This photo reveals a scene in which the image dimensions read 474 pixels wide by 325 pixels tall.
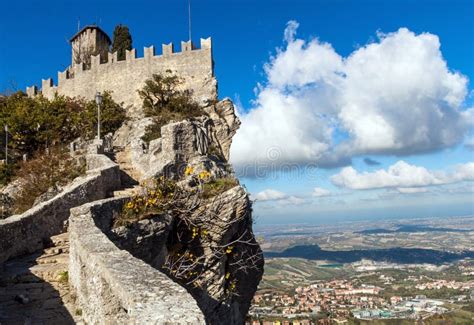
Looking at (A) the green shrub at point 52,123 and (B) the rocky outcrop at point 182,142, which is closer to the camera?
(B) the rocky outcrop at point 182,142

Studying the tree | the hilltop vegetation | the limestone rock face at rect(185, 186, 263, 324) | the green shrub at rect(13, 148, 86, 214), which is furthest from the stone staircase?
the tree

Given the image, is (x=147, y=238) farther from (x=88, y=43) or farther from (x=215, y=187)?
(x=88, y=43)

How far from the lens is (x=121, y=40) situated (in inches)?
1391

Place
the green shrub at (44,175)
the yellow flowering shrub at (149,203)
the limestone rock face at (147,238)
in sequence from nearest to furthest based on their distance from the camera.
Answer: the limestone rock face at (147,238) < the yellow flowering shrub at (149,203) < the green shrub at (44,175)

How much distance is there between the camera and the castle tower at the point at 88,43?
35.2m

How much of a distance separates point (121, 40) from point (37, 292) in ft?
105

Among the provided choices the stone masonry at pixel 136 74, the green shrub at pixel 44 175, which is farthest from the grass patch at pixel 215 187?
the stone masonry at pixel 136 74

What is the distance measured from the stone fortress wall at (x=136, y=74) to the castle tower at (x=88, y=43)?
3.59 metres

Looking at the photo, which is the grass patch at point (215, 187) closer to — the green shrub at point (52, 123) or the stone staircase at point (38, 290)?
the stone staircase at point (38, 290)

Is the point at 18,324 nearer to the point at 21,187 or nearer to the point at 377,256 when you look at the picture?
the point at 21,187

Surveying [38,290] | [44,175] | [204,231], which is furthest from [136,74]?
[38,290]

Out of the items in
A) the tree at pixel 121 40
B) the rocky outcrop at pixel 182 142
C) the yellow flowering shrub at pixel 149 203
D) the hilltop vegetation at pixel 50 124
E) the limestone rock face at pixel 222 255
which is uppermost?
the tree at pixel 121 40

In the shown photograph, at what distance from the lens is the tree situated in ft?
114

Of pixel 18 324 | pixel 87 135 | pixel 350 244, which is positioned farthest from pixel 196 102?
pixel 350 244
